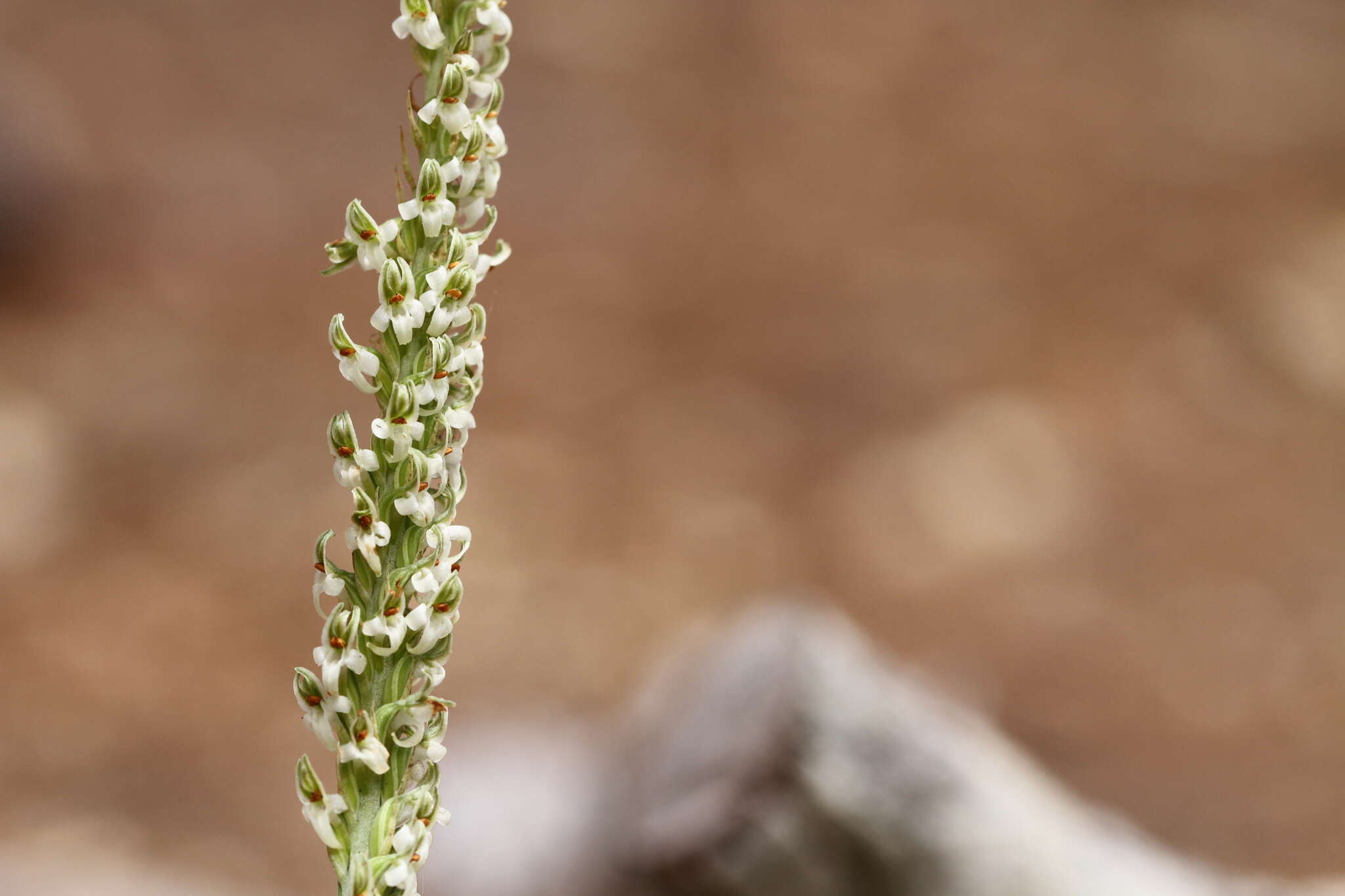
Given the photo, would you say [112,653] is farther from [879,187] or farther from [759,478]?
[879,187]

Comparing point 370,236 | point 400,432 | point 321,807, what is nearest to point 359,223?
point 370,236

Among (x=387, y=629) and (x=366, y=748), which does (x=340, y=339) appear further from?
(x=366, y=748)

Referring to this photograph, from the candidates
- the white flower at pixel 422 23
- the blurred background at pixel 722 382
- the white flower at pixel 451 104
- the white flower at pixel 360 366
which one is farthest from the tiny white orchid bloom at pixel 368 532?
the blurred background at pixel 722 382

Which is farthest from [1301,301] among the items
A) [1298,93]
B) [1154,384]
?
[1298,93]

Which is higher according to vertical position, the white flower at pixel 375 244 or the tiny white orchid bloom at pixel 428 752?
the white flower at pixel 375 244

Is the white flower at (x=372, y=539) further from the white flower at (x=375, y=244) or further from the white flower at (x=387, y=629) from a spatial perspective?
the white flower at (x=375, y=244)

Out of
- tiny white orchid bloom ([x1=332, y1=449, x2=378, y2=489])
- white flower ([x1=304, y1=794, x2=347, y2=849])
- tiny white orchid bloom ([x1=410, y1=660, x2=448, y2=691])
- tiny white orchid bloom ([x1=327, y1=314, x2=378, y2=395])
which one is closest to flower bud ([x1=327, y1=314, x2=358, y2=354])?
tiny white orchid bloom ([x1=327, y1=314, x2=378, y2=395])
